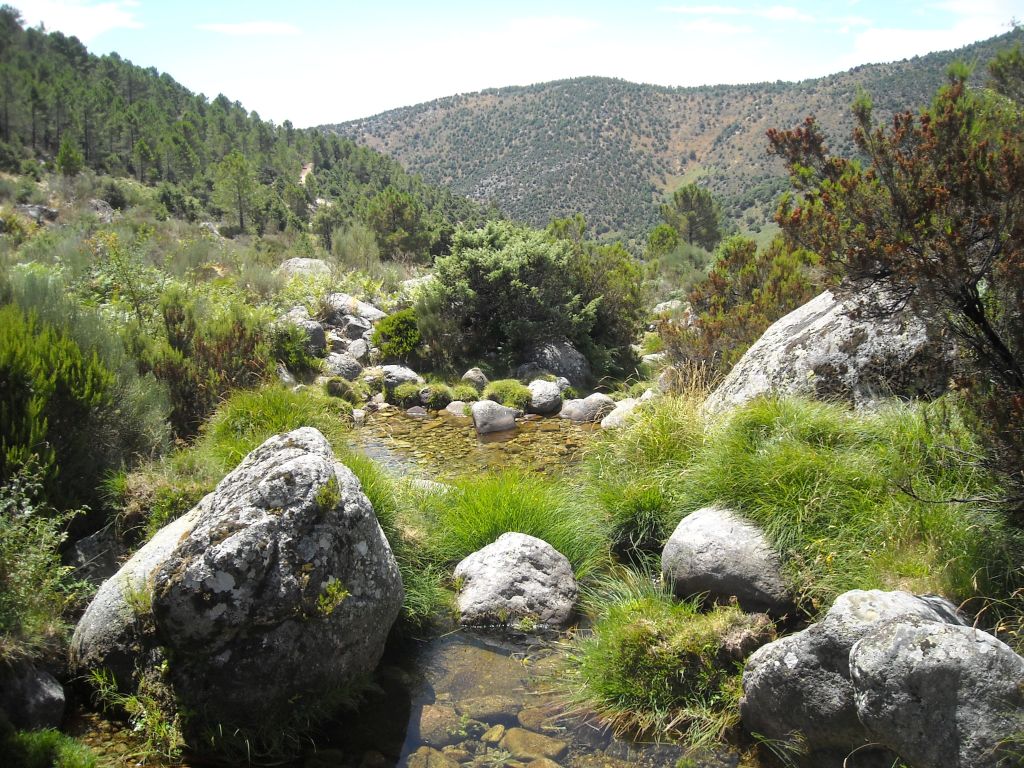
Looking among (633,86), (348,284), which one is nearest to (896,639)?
(348,284)

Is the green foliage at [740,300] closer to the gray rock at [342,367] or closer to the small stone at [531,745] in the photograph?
the gray rock at [342,367]

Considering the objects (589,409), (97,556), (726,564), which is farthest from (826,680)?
(589,409)

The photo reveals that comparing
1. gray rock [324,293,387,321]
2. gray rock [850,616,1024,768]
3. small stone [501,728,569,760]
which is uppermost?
gray rock [324,293,387,321]

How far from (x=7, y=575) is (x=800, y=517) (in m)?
4.92

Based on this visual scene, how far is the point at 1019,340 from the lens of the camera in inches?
152

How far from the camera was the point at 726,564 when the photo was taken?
4.79m

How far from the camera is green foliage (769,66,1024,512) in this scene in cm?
369

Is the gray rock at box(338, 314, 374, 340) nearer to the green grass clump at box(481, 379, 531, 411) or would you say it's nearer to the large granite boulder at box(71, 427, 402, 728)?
the green grass clump at box(481, 379, 531, 411)

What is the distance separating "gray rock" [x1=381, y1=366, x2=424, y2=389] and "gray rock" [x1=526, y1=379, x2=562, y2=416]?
101 inches

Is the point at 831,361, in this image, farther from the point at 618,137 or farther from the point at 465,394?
the point at 618,137

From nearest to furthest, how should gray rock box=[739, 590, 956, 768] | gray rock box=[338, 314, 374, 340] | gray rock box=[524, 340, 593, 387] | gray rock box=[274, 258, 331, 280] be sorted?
gray rock box=[739, 590, 956, 768]
gray rock box=[524, 340, 593, 387]
gray rock box=[338, 314, 374, 340]
gray rock box=[274, 258, 331, 280]

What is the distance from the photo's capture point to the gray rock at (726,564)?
184 inches

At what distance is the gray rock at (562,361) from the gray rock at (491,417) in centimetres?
288

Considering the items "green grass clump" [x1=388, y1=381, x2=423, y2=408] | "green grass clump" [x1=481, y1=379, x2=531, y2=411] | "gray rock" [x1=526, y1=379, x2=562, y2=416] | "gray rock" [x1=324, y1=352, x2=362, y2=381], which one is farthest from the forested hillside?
"gray rock" [x1=526, y1=379, x2=562, y2=416]
